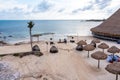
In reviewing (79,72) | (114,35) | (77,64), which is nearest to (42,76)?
(79,72)

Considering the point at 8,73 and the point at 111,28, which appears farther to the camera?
the point at 111,28

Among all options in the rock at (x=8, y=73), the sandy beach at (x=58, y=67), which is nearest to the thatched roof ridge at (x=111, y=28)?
the sandy beach at (x=58, y=67)

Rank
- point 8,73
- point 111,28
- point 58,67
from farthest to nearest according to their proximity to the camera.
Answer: point 111,28 → point 58,67 → point 8,73

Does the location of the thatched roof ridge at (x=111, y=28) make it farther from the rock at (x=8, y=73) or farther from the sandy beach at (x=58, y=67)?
the rock at (x=8, y=73)

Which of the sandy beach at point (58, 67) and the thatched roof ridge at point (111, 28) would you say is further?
the thatched roof ridge at point (111, 28)

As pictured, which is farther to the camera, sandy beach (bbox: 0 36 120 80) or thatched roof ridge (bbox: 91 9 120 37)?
thatched roof ridge (bbox: 91 9 120 37)

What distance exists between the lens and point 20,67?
17.6 metres

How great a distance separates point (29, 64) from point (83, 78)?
712 centimetres

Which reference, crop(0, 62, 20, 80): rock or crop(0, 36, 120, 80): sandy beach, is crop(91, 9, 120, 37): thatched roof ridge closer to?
crop(0, 36, 120, 80): sandy beach

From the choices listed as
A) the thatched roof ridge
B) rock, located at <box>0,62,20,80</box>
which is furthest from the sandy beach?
the thatched roof ridge

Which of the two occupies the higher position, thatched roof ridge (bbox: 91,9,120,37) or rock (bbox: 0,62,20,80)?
thatched roof ridge (bbox: 91,9,120,37)

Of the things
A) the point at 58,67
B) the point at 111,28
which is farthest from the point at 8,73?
the point at 111,28

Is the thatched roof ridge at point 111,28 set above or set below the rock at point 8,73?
above

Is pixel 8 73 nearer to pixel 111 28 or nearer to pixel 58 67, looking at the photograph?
pixel 58 67
